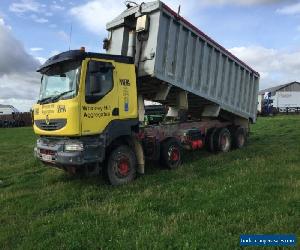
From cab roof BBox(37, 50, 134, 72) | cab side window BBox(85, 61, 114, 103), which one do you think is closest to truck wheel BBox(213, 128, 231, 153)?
cab roof BBox(37, 50, 134, 72)

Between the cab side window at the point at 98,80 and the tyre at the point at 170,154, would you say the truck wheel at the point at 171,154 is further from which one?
the cab side window at the point at 98,80

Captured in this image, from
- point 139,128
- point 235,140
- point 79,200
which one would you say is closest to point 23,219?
point 79,200

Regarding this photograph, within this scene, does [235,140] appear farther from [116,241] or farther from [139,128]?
[116,241]

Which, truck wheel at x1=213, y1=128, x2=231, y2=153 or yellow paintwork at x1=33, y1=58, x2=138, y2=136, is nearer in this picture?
yellow paintwork at x1=33, y1=58, x2=138, y2=136

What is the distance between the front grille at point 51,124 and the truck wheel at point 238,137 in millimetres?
6922

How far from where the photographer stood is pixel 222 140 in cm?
1325

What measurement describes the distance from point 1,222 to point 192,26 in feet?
21.6

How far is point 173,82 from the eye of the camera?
33.4 feet

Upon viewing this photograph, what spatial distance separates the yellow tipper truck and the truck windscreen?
0.8 inches

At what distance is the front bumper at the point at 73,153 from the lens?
27.1ft

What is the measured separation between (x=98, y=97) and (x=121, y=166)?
5.37ft

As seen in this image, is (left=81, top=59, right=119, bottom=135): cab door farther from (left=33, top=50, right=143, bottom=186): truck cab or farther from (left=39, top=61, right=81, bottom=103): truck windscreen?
(left=39, top=61, right=81, bottom=103): truck windscreen

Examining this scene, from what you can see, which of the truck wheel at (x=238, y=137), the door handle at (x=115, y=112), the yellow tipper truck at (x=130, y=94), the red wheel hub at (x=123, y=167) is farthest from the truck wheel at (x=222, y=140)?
the door handle at (x=115, y=112)

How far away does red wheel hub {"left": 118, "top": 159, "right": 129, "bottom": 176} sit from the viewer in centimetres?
918
